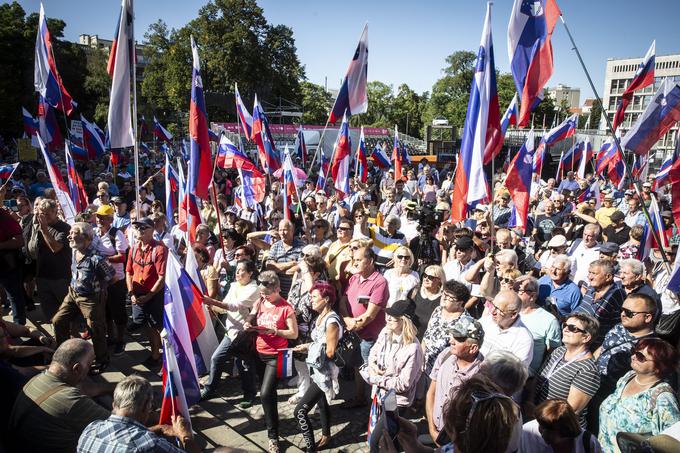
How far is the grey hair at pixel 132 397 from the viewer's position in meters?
2.56

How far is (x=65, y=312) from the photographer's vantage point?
16.7ft

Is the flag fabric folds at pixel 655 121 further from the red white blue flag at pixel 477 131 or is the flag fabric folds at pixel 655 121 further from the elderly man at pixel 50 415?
the elderly man at pixel 50 415

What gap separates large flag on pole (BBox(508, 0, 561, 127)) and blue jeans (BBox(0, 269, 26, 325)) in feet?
20.7

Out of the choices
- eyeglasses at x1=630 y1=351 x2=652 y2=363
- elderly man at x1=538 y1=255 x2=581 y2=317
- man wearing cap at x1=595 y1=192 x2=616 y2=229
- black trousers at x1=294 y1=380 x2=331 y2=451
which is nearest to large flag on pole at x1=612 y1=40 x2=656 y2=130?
man wearing cap at x1=595 y1=192 x2=616 y2=229

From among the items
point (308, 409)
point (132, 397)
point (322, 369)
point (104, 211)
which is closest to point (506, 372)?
point (322, 369)

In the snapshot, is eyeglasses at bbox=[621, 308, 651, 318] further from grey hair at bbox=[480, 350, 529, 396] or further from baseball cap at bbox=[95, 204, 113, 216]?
baseball cap at bbox=[95, 204, 113, 216]

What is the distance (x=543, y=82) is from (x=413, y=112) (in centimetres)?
6183

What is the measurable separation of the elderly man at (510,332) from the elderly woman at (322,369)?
4.01 ft

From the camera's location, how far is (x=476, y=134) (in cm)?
513

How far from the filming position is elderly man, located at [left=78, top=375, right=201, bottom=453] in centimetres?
239

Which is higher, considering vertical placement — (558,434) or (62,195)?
(62,195)

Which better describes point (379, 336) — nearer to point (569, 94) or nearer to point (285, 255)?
point (285, 255)

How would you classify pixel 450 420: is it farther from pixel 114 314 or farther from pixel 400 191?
pixel 400 191

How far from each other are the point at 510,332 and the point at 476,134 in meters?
2.35
